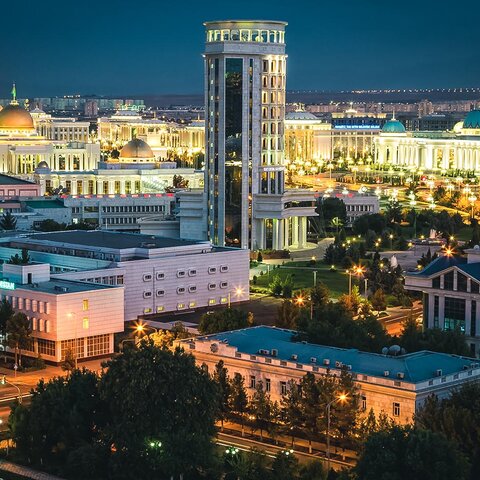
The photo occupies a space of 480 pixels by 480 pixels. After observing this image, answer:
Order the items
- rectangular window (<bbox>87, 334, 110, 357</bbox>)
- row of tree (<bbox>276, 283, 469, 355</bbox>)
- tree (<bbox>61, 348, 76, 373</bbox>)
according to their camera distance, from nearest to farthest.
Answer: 1. row of tree (<bbox>276, 283, 469, 355</bbox>)
2. tree (<bbox>61, 348, 76, 373</bbox>)
3. rectangular window (<bbox>87, 334, 110, 357</bbox>)

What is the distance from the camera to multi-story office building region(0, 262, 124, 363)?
53.6m

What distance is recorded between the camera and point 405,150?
185375mm

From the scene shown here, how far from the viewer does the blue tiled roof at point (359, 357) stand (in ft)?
141

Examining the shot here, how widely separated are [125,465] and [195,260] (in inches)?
1050

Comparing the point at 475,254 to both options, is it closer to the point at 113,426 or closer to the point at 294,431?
the point at 294,431

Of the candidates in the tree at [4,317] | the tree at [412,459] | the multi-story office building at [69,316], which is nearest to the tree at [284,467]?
the tree at [412,459]

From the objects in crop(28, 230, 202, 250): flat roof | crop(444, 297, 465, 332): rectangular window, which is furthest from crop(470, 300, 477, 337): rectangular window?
crop(28, 230, 202, 250): flat roof

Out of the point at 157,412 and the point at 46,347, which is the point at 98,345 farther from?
the point at 157,412

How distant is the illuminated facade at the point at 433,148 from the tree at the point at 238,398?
120 m

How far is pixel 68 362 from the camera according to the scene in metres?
51.8

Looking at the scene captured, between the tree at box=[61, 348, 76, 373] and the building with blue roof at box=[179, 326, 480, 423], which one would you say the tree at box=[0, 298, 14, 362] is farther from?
the building with blue roof at box=[179, 326, 480, 423]

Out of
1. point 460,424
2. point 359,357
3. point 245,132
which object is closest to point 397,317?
point 359,357

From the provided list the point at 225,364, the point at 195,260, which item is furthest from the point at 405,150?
the point at 225,364

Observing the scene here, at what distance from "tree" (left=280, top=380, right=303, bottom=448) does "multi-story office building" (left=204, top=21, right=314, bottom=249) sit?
42.9 meters
